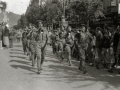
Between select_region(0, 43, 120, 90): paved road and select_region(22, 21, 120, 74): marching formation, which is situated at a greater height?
select_region(22, 21, 120, 74): marching formation

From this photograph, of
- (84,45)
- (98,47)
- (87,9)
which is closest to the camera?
(84,45)

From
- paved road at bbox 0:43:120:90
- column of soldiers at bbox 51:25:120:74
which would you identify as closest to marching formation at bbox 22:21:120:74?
column of soldiers at bbox 51:25:120:74

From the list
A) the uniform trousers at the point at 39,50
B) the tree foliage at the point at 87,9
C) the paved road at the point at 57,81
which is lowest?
the paved road at the point at 57,81

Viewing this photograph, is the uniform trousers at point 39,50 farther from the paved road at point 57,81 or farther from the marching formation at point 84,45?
the paved road at point 57,81

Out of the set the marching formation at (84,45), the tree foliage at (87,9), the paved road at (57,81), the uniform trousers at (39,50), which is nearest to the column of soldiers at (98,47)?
the marching formation at (84,45)

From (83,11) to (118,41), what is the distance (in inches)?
493

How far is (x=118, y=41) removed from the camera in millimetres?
10695

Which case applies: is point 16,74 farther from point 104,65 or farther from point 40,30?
point 104,65

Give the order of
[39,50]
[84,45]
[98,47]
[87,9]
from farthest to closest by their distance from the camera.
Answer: [87,9]
[98,47]
[84,45]
[39,50]

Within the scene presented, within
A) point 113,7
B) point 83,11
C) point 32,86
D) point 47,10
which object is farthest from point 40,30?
point 47,10

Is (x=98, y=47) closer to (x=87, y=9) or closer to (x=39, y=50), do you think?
(x=39, y=50)

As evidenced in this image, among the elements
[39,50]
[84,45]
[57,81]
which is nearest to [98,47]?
[84,45]

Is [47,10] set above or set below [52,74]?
above

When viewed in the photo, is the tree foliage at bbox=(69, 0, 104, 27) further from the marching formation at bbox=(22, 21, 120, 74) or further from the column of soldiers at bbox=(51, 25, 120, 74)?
the column of soldiers at bbox=(51, 25, 120, 74)
